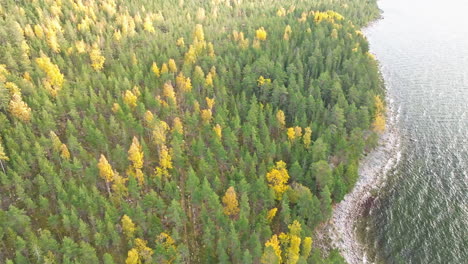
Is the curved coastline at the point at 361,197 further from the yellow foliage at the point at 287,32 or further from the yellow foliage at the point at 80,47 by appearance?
the yellow foliage at the point at 80,47

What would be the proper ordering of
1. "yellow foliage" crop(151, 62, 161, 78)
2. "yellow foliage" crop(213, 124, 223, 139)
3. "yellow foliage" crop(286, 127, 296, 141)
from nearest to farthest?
"yellow foliage" crop(213, 124, 223, 139) < "yellow foliage" crop(286, 127, 296, 141) < "yellow foliage" crop(151, 62, 161, 78)

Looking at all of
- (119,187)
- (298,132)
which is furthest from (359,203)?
(119,187)

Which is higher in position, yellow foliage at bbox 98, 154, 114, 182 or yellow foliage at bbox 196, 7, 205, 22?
yellow foliage at bbox 98, 154, 114, 182

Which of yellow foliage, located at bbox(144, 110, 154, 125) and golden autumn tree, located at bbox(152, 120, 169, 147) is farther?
yellow foliage, located at bbox(144, 110, 154, 125)

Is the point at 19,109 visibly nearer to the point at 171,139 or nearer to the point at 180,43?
the point at 171,139

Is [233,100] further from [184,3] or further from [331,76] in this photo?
[184,3]

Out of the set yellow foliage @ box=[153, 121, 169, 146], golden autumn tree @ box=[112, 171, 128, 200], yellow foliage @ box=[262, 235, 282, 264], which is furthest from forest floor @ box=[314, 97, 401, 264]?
yellow foliage @ box=[153, 121, 169, 146]

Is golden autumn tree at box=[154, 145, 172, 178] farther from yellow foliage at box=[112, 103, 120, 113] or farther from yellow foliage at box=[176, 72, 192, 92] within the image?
yellow foliage at box=[176, 72, 192, 92]
